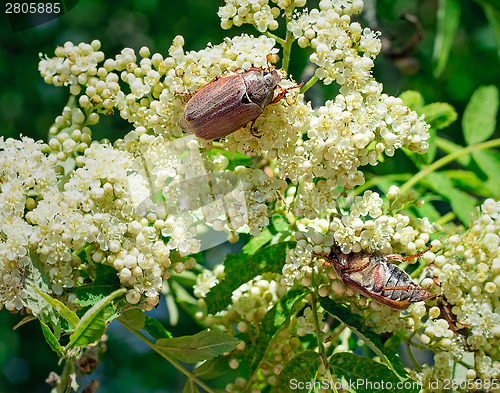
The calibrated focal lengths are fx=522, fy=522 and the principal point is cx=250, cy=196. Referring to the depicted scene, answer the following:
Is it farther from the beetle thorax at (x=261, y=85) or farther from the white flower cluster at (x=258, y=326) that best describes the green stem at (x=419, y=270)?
the beetle thorax at (x=261, y=85)

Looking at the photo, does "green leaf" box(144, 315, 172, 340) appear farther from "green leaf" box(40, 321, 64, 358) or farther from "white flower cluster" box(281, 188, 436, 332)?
"white flower cluster" box(281, 188, 436, 332)

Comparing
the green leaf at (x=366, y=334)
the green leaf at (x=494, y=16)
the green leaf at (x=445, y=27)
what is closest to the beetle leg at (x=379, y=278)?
the green leaf at (x=366, y=334)

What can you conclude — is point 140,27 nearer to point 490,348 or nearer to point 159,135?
point 159,135

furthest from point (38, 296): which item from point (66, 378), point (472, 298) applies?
point (472, 298)

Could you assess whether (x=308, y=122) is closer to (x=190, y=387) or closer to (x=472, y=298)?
(x=472, y=298)

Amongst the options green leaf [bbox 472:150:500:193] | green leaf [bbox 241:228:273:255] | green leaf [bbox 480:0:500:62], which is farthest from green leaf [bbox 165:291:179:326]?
green leaf [bbox 480:0:500:62]

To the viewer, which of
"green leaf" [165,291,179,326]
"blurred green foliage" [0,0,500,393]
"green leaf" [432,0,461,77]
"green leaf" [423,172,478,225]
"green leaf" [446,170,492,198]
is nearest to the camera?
"green leaf" [423,172,478,225]

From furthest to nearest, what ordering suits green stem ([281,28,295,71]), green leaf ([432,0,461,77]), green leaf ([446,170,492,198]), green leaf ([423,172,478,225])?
green leaf ([432,0,461,77])
green leaf ([446,170,492,198])
green leaf ([423,172,478,225])
green stem ([281,28,295,71])
